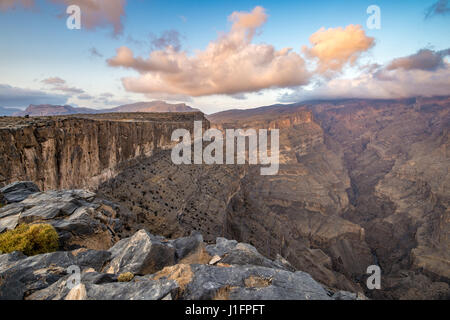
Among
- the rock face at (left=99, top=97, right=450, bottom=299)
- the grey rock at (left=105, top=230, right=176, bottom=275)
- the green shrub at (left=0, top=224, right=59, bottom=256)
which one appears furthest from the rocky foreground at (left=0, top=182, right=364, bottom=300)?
the rock face at (left=99, top=97, right=450, bottom=299)

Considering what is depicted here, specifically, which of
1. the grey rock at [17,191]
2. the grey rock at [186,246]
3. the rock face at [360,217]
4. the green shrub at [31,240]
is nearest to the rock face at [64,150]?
the grey rock at [17,191]

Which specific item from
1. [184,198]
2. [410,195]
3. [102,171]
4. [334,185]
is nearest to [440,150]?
[410,195]

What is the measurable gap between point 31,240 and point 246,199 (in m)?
41.9

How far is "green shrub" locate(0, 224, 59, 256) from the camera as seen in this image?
8.83 metres

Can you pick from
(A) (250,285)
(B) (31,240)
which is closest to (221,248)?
(A) (250,285)

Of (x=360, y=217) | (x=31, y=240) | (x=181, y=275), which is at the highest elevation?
(x=181, y=275)

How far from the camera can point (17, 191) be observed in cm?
1354

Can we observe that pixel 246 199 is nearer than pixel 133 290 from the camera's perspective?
No

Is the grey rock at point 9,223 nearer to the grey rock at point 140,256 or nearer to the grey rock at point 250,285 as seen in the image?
the grey rock at point 140,256

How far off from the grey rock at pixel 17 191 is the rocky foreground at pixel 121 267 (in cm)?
5

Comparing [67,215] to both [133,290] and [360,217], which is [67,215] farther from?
[360,217]

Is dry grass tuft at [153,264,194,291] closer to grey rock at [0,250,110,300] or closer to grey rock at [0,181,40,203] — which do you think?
grey rock at [0,250,110,300]
